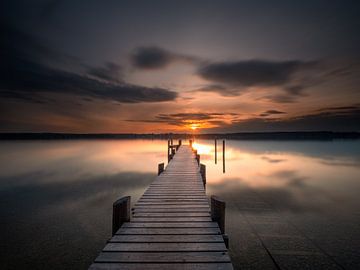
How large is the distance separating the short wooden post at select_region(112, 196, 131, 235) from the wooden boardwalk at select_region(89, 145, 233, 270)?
0.17 m

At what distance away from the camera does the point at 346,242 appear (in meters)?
8.54

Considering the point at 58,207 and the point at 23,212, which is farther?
the point at 58,207

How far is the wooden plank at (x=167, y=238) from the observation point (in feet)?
16.3

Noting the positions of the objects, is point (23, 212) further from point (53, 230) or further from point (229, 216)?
point (229, 216)

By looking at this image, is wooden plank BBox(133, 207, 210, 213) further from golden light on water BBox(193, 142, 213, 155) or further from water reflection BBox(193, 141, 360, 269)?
golden light on water BBox(193, 142, 213, 155)

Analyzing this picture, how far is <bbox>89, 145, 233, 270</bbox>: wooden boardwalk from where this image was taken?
4.14 m

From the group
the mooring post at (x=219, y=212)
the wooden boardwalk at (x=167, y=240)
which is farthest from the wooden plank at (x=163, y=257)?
the mooring post at (x=219, y=212)

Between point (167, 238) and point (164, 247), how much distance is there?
1.28 ft

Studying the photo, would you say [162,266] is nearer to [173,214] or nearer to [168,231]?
[168,231]

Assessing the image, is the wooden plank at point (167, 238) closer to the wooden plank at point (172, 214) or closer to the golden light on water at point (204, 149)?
the wooden plank at point (172, 214)

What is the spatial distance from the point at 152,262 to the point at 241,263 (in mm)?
4533

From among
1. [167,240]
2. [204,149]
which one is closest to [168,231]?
[167,240]

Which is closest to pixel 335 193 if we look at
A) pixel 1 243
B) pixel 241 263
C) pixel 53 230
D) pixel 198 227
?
pixel 241 263

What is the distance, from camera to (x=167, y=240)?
198 inches
